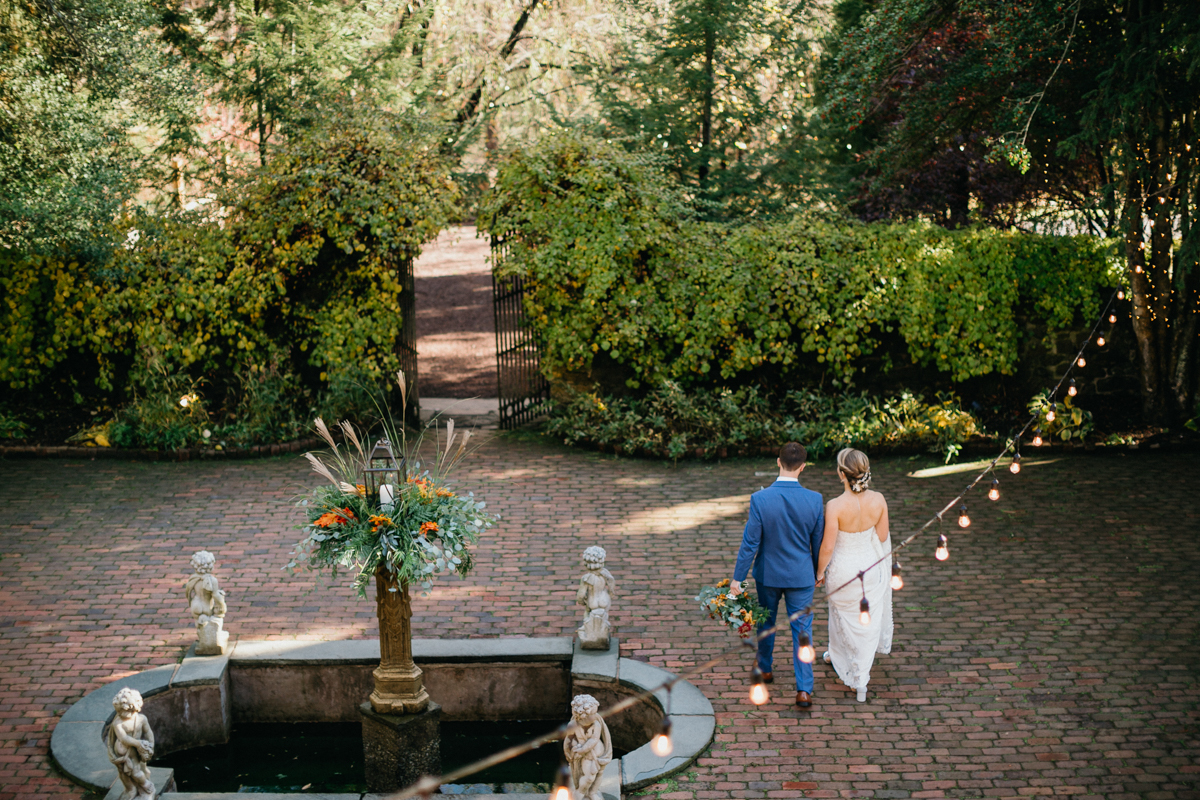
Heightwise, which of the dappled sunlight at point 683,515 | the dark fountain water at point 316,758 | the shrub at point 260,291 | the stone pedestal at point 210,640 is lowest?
the dark fountain water at point 316,758

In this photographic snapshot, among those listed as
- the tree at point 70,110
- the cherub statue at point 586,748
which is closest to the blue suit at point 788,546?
the cherub statue at point 586,748

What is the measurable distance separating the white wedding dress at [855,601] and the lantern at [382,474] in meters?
2.76

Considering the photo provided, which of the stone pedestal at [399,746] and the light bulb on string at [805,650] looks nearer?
the light bulb on string at [805,650]

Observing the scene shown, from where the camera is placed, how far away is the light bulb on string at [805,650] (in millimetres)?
5715

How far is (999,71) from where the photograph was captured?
11.1 metres

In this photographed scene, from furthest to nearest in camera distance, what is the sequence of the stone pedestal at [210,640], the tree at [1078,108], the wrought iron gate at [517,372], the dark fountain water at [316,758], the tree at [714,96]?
the tree at [714,96] → the wrought iron gate at [517,372] → the tree at [1078,108] → the stone pedestal at [210,640] → the dark fountain water at [316,758]

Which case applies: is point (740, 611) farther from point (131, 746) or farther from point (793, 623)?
point (131, 746)

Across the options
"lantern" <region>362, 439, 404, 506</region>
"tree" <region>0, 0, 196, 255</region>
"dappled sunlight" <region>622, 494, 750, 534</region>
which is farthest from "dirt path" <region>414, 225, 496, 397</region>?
"lantern" <region>362, 439, 404, 506</region>

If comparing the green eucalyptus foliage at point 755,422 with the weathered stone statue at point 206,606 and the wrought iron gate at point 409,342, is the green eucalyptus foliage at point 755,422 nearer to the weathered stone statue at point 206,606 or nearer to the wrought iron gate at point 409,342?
the wrought iron gate at point 409,342

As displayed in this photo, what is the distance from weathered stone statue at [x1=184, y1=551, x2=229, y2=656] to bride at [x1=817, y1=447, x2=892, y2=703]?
4.06 metres

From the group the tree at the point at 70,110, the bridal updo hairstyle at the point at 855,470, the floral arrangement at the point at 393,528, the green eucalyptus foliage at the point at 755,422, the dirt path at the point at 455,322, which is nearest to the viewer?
the floral arrangement at the point at 393,528

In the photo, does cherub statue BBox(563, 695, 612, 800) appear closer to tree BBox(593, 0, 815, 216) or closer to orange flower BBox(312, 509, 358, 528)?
orange flower BBox(312, 509, 358, 528)

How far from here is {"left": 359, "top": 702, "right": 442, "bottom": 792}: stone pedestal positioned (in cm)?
591

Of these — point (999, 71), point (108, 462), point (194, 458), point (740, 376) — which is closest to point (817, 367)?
point (740, 376)
